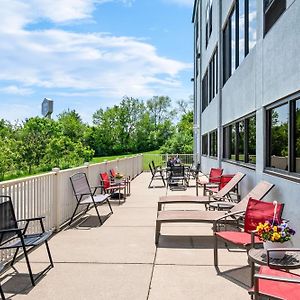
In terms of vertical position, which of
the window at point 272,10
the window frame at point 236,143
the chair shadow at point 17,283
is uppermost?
the window at point 272,10

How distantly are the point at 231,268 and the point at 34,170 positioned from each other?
96.0ft

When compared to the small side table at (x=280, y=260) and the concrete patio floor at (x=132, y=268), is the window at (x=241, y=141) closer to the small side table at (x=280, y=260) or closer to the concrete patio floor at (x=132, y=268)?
the concrete patio floor at (x=132, y=268)

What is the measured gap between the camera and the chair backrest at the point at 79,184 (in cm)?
811

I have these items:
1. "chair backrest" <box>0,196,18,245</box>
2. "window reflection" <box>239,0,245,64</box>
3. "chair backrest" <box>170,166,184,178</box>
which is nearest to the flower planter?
"chair backrest" <box>0,196,18,245</box>

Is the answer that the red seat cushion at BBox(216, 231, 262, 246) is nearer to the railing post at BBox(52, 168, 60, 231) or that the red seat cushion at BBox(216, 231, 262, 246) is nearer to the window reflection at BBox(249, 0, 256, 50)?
the railing post at BBox(52, 168, 60, 231)

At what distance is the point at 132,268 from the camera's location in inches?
200

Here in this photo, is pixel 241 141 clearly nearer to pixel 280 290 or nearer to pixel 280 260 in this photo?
pixel 280 260

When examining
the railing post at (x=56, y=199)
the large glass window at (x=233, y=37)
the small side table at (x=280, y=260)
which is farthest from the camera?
the large glass window at (x=233, y=37)

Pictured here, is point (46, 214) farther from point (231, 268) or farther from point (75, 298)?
→ point (231, 268)

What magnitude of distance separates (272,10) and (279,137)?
90.9 inches

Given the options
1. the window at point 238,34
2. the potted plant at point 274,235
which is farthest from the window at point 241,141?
the potted plant at point 274,235

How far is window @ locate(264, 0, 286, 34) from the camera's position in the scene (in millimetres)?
6398

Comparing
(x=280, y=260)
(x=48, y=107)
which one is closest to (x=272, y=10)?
(x=280, y=260)

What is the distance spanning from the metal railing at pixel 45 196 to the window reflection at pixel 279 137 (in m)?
4.10
